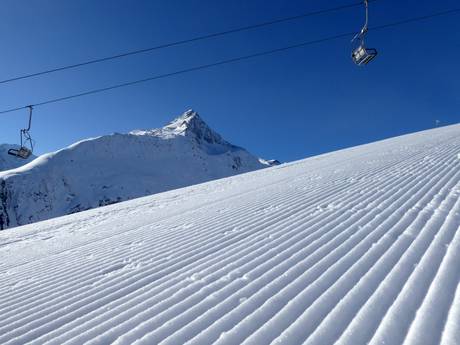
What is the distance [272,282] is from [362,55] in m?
8.08

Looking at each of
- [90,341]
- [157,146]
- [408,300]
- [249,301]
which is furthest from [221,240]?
[157,146]

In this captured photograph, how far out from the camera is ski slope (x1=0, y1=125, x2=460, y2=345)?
2.27m

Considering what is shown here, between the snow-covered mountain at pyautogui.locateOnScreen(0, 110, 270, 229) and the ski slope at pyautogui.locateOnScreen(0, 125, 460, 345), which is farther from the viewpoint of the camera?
the snow-covered mountain at pyautogui.locateOnScreen(0, 110, 270, 229)

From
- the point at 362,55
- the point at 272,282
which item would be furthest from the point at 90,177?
the point at 272,282

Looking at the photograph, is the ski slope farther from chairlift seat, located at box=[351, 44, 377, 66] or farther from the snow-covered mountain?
the snow-covered mountain

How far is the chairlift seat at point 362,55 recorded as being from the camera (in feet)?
29.5

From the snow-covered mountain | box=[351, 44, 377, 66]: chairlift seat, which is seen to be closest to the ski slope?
box=[351, 44, 377, 66]: chairlift seat

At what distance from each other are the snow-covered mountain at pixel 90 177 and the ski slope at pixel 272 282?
10551 cm

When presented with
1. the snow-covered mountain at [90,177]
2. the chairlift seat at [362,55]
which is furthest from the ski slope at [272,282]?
the snow-covered mountain at [90,177]

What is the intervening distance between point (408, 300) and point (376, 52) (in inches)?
327

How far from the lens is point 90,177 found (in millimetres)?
118625

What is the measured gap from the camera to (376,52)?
352 inches

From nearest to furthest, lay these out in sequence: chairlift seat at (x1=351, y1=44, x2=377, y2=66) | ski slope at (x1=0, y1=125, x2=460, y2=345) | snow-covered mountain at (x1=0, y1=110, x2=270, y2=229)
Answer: ski slope at (x1=0, y1=125, x2=460, y2=345) < chairlift seat at (x1=351, y1=44, x2=377, y2=66) < snow-covered mountain at (x1=0, y1=110, x2=270, y2=229)

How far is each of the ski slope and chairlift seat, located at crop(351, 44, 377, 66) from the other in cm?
411
